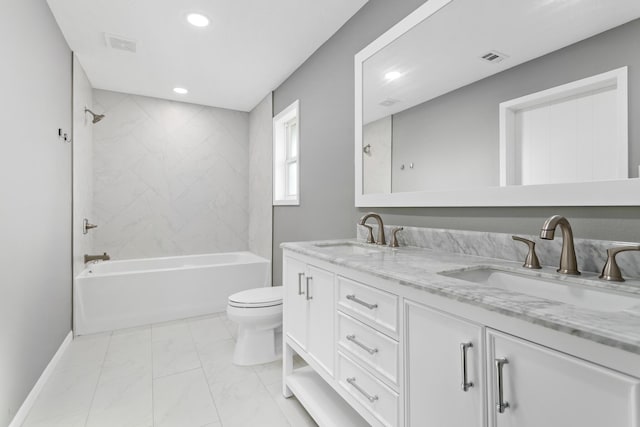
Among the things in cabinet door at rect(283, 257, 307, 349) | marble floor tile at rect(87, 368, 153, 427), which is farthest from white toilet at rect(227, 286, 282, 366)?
marble floor tile at rect(87, 368, 153, 427)

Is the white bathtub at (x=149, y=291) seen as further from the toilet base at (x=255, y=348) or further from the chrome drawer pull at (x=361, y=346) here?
the chrome drawer pull at (x=361, y=346)

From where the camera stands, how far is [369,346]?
117 centimetres

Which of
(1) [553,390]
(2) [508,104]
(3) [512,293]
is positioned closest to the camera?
(1) [553,390]

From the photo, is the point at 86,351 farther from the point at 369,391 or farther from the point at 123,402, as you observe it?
the point at 369,391

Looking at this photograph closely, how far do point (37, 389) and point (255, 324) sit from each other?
1.29 meters

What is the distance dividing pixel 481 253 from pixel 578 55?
79cm

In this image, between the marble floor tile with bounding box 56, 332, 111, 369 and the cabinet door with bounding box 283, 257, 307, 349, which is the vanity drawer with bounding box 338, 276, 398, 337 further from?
the marble floor tile with bounding box 56, 332, 111, 369

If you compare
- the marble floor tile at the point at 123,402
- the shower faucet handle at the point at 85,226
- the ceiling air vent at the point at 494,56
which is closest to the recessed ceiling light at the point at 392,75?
the ceiling air vent at the point at 494,56

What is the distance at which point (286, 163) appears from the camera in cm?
350

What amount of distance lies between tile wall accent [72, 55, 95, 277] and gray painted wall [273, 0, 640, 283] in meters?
1.82

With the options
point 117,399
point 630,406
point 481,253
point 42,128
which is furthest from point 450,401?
point 42,128

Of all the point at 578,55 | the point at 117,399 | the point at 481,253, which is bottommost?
the point at 117,399

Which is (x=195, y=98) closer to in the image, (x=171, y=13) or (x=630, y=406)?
(x=171, y=13)

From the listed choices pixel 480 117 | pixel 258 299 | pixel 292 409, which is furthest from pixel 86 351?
pixel 480 117
